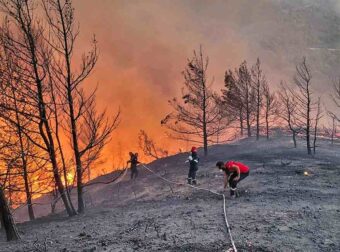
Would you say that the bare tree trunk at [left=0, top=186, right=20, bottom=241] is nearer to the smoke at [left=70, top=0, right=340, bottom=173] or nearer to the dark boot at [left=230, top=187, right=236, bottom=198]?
the dark boot at [left=230, top=187, right=236, bottom=198]

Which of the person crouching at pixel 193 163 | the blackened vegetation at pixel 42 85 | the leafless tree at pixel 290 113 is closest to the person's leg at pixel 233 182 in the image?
the person crouching at pixel 193 163

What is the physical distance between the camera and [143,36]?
8669 centimetres

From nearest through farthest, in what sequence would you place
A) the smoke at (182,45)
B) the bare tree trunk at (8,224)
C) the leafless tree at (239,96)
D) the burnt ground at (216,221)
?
the burnt ground at (216,221) < the bare tree trunk at (8,224) < the leafless tree at (239,96) < the smoke at (182,45)

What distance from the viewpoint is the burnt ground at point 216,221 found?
970 centimetres

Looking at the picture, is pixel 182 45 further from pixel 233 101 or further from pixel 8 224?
pixel 8 224

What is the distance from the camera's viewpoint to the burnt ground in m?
9.70

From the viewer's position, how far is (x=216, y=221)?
1146 cm

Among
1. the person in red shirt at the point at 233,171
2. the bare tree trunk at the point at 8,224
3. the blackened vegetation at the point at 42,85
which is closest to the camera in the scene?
the bare tree trunk at the point at 8,224

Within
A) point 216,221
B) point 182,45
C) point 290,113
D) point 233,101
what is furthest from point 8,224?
point 182,45

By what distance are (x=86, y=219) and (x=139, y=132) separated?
3991 centimetres

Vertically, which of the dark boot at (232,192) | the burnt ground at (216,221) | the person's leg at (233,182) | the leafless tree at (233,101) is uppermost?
the leafless tree at (233,101)

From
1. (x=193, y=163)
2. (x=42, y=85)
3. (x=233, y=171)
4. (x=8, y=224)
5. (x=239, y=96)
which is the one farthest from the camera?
(x=239, y=96)

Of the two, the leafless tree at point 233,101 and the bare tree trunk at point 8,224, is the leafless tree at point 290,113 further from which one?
the bare tree trunk at point 8,224

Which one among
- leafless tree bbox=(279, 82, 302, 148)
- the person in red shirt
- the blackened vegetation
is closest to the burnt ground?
the person in red shirt
